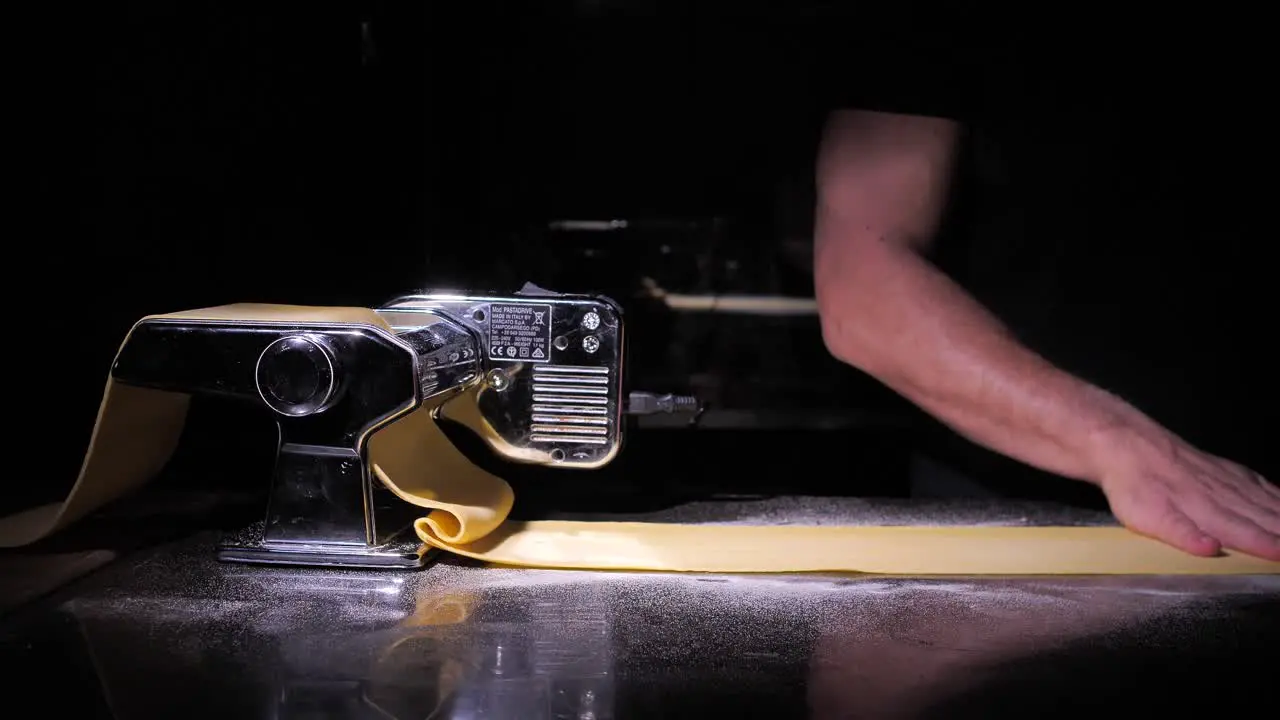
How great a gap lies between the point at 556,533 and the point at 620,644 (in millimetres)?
206

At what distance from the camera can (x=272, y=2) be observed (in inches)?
35.8

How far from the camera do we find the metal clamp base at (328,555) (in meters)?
0.66

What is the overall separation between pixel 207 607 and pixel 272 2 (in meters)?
0.57

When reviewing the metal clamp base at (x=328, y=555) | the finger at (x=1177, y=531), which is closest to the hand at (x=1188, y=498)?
the finger at (x=1177, y=531)

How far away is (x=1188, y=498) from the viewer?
2.45 feet

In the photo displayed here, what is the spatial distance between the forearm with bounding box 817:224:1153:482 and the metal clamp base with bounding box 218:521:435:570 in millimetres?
459

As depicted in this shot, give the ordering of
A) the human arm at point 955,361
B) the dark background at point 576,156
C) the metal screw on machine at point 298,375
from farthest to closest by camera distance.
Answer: the dark background at point 576,156
the human arm at point 955,361
the metal screw on machine at point 298,375

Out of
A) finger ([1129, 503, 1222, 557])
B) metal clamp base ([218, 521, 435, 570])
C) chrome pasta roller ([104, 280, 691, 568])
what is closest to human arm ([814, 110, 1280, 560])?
finger ([1129, 503, 1222, 557])

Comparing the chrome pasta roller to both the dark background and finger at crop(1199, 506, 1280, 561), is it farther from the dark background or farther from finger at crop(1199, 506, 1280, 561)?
finger at crop(1199, 506, 1280, 561)

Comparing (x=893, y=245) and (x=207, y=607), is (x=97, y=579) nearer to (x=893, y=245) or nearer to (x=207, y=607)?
(x=207, y=607)

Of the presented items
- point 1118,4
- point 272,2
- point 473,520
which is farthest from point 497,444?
point 1118,4

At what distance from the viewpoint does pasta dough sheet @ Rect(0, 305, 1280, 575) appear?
2.22ft

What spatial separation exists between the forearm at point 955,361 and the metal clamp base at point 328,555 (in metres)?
0.46

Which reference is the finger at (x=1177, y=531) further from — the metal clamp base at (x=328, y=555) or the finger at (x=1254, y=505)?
the metal clamp base at (x=328, y=555)
